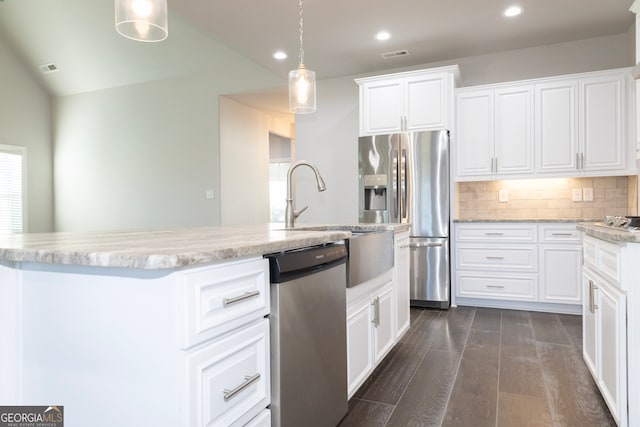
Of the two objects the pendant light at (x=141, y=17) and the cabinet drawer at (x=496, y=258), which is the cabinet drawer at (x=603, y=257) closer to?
the cabinet drawer at (x=496, y=258)

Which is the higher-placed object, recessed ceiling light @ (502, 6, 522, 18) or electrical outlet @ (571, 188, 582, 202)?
recessed ceiling light @ (502, 6, 522, 18)

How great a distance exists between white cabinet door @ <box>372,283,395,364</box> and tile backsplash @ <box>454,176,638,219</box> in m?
2.06

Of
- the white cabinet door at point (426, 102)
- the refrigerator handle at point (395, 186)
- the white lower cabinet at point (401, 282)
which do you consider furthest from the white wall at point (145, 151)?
the white lower cabinet at point (401, 282)

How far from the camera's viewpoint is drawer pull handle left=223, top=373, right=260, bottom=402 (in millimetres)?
1080

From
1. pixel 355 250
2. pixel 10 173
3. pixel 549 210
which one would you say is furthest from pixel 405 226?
pixel 10 173

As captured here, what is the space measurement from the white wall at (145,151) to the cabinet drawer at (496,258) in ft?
10.5

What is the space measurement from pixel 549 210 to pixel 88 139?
6952 millimetres

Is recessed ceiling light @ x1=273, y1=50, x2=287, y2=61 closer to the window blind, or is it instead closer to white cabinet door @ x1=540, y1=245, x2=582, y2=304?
white cabinet door @ x1=540, y1=245, x2=582, y2=304

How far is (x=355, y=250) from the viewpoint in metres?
1.95

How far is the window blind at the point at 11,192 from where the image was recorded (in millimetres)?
6574

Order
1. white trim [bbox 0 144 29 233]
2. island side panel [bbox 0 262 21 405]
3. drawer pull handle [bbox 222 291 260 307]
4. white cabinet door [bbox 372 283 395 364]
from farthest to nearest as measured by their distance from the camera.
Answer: white trim [bbox 0 144 29 233]
white cabinet door [bbox 372 283 395 364]
island side panel [bbox 0 262 21 405]
drawer pull handle [bbox 222 291 260 307]

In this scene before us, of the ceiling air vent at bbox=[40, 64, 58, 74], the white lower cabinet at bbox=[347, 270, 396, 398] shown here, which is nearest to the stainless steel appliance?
the white lower cabinet at bbox=[347, 270, 396, 398]

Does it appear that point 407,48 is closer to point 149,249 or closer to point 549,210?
point 549,210

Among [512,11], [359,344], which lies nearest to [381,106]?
[512,11]
